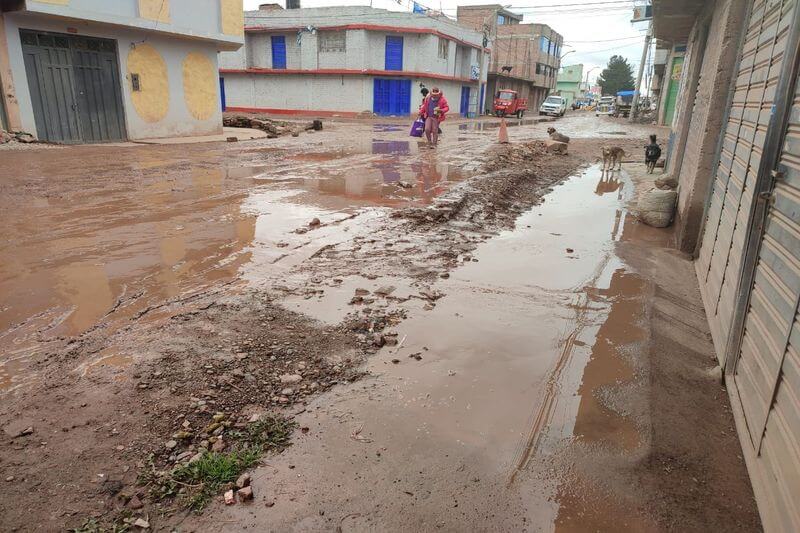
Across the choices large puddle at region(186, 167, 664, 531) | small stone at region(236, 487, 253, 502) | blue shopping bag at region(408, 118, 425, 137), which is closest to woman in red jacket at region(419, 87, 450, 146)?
blue shopping bag at region(408, 118, 425, 137)

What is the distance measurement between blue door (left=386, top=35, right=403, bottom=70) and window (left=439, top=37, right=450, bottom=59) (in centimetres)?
342

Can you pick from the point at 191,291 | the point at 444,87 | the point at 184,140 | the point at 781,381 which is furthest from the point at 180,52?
the point at 444,87

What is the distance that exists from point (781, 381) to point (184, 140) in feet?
57.1

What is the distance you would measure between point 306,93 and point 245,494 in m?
37.7

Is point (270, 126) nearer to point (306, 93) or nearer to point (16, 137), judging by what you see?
point (16, 137)

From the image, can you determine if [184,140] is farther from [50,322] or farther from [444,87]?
[444,87]

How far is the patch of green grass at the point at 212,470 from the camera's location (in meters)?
2.27

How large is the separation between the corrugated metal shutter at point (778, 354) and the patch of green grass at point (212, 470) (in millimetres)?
2226

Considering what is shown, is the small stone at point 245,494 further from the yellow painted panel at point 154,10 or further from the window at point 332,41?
the window at point 332,41

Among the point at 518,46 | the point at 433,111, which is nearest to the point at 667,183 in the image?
the point at 433,111

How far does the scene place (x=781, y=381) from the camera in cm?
A: 242

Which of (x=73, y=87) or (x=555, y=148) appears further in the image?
(x=555, y=148)

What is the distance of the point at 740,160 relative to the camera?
424cm

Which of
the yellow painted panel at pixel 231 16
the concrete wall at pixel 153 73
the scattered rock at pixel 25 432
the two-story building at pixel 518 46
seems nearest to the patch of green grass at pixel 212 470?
the scattered rock at pixel 25 432
